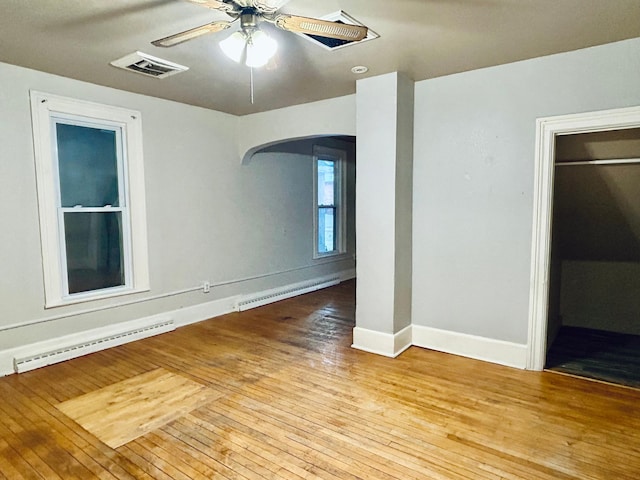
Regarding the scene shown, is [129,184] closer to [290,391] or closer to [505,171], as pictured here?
[290,391]

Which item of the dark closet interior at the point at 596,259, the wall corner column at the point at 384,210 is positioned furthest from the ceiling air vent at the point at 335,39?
the dark closet interior at the point at 596,259

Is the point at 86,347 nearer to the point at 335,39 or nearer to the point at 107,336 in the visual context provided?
the point at 107,336

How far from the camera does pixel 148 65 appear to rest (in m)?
3.10

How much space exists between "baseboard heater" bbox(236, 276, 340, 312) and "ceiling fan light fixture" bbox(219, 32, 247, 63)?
347cm

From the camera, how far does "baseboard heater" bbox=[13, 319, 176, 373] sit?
3281 millimetres

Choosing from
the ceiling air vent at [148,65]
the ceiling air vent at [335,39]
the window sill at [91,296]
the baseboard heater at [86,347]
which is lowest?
the baseboard heater at [86,347]

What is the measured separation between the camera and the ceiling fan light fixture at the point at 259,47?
6.90 ft

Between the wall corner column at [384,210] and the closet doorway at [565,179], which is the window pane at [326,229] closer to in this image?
the wall corner column at [384,210]

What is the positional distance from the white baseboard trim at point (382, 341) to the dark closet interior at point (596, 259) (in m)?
1.18

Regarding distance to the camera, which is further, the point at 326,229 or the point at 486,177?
the point at 326,229

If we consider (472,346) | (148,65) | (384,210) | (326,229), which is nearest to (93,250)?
(148,65)

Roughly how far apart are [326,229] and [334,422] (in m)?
4.57

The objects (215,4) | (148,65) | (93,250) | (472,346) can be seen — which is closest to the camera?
(215,4)

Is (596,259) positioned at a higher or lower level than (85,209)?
lower
